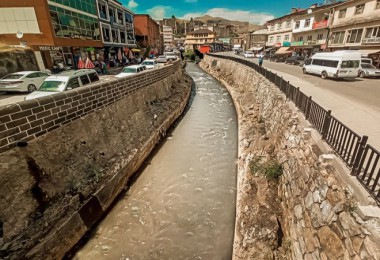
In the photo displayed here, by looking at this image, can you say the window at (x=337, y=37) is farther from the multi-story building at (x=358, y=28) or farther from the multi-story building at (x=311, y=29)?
the multi-story building at (x=311, y=29)

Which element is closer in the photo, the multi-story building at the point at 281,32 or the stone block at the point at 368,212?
the stone block at the point at 368,212

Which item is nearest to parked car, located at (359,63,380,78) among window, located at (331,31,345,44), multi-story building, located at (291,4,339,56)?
window, located at (331,31,345,44)

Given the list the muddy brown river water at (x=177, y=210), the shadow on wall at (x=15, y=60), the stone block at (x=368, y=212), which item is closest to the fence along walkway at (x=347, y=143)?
the stone block at (x=368, y=212)

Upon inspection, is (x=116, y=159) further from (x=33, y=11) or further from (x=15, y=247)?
(x=33, y=11)

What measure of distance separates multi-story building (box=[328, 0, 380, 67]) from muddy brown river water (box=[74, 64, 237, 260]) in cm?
2522

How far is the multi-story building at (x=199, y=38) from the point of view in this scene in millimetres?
88750

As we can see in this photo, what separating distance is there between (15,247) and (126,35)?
44.1m

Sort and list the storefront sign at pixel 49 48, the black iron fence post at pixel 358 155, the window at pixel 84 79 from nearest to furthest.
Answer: the black iron fence post at pixel 358 155
the window at pixel 84 79
the storefront sign at pixel 49 48

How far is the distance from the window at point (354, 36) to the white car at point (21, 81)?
36.8 meters

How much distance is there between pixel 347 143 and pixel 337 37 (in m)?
35.5

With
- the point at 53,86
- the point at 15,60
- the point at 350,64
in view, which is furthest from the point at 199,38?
the point at 53,86

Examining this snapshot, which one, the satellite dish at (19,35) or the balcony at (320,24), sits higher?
the balcony at (320,24)

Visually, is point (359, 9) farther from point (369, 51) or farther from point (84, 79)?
point (84, 79)

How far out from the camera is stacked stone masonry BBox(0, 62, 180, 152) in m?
5.29
